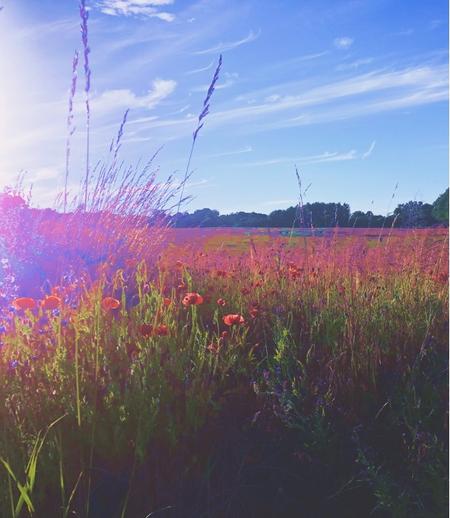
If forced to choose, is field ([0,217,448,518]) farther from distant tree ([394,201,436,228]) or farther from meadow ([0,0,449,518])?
distant tree ([394,201,436,228])

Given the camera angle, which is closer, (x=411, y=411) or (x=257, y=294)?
(x=411, y=411)

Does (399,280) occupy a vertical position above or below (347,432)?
above

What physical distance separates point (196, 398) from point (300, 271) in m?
1.98

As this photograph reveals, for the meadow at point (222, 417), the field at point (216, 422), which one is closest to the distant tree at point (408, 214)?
the meadow at point (222, 417)

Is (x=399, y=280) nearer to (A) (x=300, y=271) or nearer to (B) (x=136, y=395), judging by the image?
(A) (x=300, y=271)

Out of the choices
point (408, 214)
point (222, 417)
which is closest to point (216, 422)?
point (222, 417)

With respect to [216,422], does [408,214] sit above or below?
above

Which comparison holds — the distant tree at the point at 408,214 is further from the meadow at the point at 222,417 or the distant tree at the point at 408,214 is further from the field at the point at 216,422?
the field at the point at 216,422

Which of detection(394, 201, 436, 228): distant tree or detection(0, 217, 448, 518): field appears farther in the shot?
detection(394, 201, 436, 228): distant tree

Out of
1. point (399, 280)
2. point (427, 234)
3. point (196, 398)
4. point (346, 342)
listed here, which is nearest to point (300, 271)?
point (399, 280)

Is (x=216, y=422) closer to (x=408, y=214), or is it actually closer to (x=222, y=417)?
(x=222, y=417)

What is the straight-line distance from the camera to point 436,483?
1.73 meters

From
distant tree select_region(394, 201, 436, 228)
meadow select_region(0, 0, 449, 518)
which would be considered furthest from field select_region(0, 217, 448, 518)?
distant tree select_region(394, 201, 436, 228)

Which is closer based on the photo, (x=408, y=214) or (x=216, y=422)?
(x=216, y=422)
